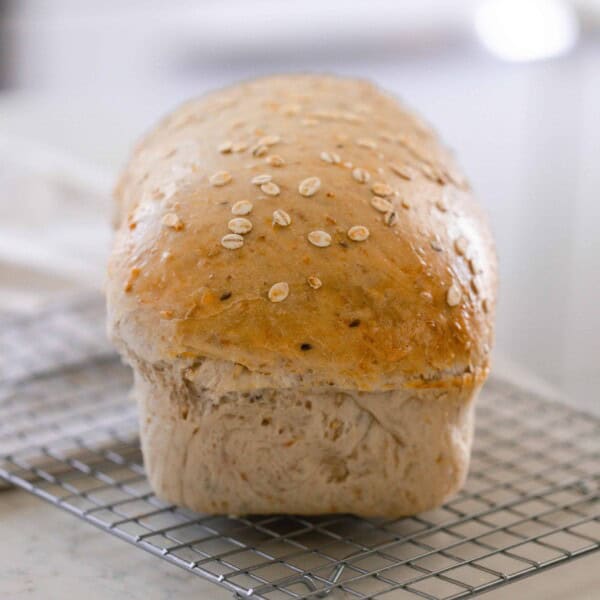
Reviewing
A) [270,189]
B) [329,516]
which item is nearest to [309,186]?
[270,189]

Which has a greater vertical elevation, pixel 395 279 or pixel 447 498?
pixel 395 279

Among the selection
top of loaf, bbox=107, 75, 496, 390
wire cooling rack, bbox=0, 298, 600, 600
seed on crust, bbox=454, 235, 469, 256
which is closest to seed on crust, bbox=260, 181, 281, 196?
top of loaf, bbox=107, 75, 496, 390

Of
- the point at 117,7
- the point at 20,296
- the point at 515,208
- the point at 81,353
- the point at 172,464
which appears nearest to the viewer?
the point at 172,464

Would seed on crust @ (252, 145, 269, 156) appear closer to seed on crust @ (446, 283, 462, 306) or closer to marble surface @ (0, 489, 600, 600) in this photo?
seed on crust @ (446, 283, 462, 306)

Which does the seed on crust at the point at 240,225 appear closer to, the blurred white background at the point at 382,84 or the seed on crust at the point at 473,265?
the seed on crust at the point at 473,265

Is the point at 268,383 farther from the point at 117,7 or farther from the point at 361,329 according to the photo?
the point at 117,7

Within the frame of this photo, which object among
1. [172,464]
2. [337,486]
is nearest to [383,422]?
[337,486]
